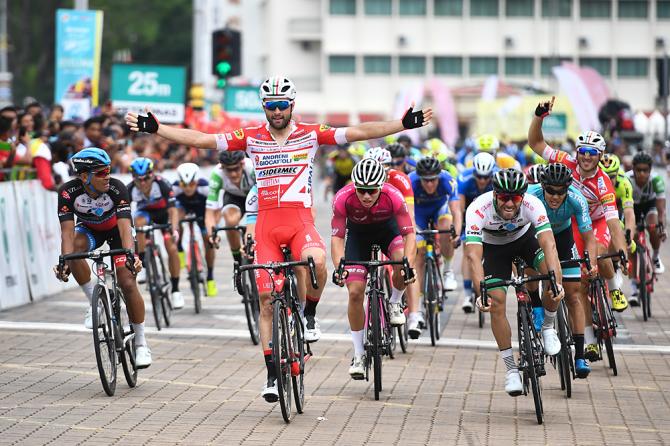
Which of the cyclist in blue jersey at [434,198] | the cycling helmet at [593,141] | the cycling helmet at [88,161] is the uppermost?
the cycling helmet at [593,141]

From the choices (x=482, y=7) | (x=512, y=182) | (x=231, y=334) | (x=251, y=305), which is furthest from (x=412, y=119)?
(x=482, y=7)

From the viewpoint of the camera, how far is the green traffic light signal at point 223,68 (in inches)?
895

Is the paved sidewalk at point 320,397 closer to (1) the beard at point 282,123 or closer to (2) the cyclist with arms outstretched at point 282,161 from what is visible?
(2) the cyclist with arms outstretched at point 282,161

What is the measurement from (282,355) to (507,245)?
1980mm

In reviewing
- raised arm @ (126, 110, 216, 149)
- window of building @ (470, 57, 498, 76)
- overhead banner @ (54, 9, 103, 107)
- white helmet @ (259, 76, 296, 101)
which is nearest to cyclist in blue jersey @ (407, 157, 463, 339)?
white helmet @ (259, 76, 296, 101)

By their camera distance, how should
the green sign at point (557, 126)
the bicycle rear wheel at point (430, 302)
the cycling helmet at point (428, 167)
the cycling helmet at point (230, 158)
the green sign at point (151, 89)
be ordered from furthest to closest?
the green sign at point (557, 126) → the green sign at point (151, 89) → the cycling helmet at point (428, 167) → the cycling helmet at point (230, 158) → the bicycle rear wheel at point (430, 302)


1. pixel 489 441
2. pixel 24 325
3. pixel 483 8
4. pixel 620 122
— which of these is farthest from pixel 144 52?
pixel 489 441

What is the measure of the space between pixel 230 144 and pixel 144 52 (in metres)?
90.3

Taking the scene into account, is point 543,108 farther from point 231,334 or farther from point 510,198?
point 231,334

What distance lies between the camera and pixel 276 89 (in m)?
10.6

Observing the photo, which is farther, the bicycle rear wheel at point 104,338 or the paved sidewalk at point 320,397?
the bicycle rear wheel at point 104,338

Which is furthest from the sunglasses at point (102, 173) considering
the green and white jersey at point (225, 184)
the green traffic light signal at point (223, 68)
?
the green traffic light signal at point (223, 68)

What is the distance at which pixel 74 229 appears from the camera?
11.5 m

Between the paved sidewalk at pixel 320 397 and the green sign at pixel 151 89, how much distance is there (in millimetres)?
11501
